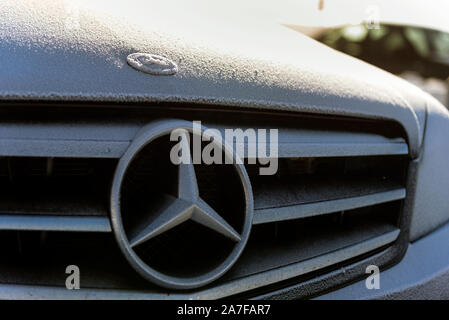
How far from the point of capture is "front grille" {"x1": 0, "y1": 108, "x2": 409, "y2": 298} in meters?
1.05

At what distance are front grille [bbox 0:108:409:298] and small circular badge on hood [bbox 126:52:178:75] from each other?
0.10m

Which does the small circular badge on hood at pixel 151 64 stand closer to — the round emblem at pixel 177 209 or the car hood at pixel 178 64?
the car hood at pixel 178 64

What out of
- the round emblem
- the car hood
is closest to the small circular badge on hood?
the car hood

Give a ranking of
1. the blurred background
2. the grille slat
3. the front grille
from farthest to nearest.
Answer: the blurred background < the grille slat < the front grille

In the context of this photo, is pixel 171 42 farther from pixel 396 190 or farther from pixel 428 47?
pixel 428 47

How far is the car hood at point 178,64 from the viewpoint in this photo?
3.45 feet

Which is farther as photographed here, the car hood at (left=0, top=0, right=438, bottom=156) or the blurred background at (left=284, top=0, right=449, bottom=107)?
the blurred background at (left=284, top=0, right=449, bottom=107)

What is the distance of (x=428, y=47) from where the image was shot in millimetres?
6363

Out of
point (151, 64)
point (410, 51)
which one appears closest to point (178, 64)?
point (151, 64)

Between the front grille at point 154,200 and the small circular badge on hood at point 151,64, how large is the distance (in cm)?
10

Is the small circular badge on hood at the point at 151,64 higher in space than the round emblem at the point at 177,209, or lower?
higher

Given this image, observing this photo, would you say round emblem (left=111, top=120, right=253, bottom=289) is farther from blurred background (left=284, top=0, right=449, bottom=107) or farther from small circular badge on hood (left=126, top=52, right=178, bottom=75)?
blurred background (left=284, top=0, right=449, bottom=107)

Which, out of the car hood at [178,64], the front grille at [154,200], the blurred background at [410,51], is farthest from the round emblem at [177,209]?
the blurred background at [410,51]
